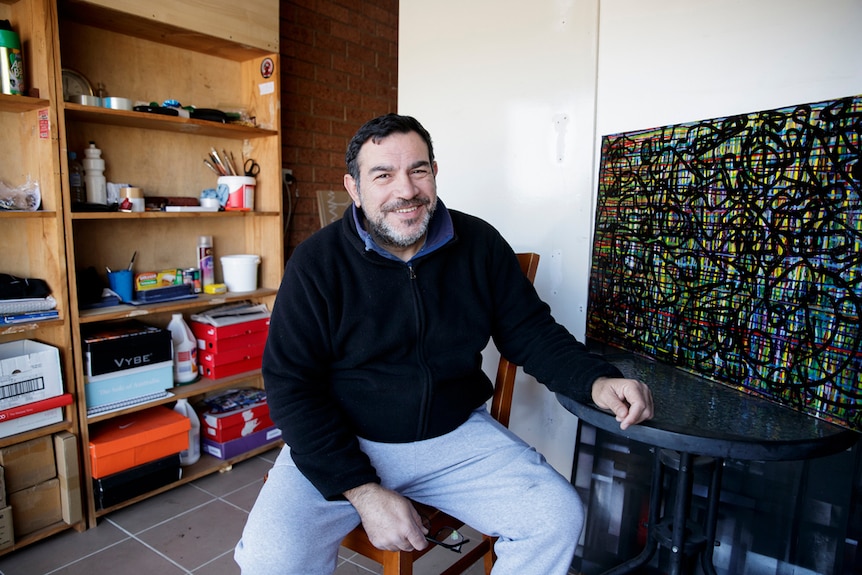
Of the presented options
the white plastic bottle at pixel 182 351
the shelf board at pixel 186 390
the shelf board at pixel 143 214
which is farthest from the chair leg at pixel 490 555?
the shelf board at pixel 143 214

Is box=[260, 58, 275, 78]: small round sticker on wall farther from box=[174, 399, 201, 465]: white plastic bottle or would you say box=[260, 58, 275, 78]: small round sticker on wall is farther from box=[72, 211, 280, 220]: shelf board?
box=[174, 399, 201, 465]: white plastic bottle

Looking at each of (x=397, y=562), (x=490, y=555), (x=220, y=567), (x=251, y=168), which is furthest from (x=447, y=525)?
(x=251, y=168)

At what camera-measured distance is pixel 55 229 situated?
6.37 ft

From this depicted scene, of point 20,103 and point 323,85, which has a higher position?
point 323,85

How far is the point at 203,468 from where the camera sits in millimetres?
2447

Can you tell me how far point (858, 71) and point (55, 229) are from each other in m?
2.32

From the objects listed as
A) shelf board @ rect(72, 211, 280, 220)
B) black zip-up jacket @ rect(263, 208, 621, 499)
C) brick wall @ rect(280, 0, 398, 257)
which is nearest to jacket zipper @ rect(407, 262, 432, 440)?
black zip-up jacket @ rect(263, 208, 621, 499)

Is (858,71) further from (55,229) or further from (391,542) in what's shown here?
(55,229)

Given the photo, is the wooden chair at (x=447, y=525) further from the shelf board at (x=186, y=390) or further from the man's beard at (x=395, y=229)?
the shelf board at (x=186, y=390)

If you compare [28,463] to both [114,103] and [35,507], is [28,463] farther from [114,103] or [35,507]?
[114,103]

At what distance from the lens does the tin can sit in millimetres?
2527

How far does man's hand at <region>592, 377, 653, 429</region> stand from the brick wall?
229 cm

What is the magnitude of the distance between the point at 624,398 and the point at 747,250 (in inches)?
19.2

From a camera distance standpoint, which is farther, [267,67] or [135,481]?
[267,67]
